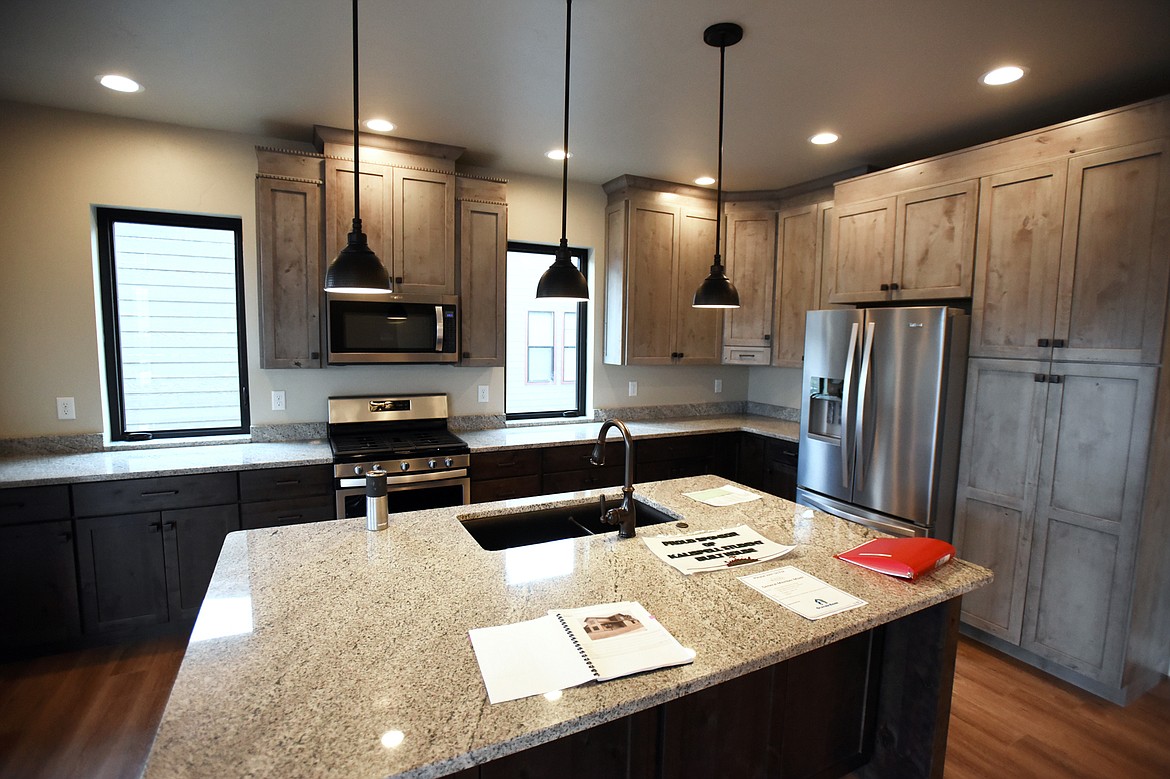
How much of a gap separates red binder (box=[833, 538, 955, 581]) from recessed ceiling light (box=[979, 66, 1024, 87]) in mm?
1891

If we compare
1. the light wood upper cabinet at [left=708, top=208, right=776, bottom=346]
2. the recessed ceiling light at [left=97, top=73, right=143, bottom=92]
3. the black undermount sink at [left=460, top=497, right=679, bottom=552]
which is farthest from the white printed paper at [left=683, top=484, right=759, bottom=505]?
the recessed ceiling light at [left=97, top=73, right=143, bottom=92]

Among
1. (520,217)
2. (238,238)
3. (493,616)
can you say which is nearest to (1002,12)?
(493,616)

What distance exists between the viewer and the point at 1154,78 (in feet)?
7.57

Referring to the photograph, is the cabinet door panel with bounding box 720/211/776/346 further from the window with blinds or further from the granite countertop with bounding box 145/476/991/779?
the window with blinds

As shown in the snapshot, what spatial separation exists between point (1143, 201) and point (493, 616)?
2890 millimetres

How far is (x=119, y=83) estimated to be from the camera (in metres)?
2.51

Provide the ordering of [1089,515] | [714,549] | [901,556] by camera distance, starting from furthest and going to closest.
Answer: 1. [1089,515]
2. [714,549]
3. [901,556]

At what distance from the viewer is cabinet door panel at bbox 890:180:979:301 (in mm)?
2832

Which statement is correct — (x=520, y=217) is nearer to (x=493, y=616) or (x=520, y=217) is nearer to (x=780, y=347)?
(x=780, y=347)

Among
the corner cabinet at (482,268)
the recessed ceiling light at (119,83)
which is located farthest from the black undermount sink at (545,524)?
the recessed ceiling light at (119,83)

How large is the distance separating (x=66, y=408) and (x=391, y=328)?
5.42 feet

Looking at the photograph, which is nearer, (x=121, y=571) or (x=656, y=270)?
(x=121, y=571)

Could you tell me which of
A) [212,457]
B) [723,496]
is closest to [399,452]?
[212,457]

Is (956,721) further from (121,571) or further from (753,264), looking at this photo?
(121,571)
